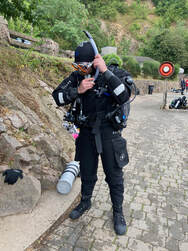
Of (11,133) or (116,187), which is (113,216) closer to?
(116,187)

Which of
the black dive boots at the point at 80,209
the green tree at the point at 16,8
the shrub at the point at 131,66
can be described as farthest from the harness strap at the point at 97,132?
the shrub at the point at 131,66

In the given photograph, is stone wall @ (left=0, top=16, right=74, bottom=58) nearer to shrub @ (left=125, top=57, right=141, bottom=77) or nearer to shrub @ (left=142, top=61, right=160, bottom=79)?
shrub @ (left=125, top=57, right=141, bottom=77)

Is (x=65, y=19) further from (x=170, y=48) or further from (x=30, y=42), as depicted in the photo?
(x=170, y=48)

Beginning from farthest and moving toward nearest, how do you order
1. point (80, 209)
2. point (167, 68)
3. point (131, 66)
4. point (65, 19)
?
point (65, 19) < point (131, 66) < point (167, 68) < point (80, 209)

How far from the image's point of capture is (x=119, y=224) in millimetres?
2762

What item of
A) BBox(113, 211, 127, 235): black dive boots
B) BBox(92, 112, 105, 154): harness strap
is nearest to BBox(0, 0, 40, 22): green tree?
BBox(92, 112, 105, 154): harness strap

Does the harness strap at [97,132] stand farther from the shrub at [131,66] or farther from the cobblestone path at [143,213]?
the shrub at [131,66]

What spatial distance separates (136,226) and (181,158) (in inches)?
118

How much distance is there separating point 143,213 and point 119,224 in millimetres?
571

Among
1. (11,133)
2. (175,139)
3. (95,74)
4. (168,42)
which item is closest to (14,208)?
(11,133)

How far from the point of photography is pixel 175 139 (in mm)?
6848

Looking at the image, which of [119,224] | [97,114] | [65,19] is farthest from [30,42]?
[65,19]

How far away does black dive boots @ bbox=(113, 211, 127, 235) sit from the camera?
2.71 metres

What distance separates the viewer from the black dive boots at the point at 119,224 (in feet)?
8.90
